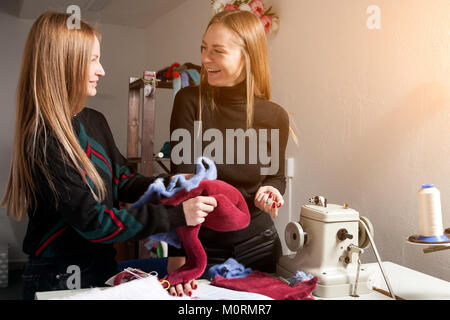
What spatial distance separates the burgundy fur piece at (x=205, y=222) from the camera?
121 cm

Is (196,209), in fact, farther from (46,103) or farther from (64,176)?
(46,103)

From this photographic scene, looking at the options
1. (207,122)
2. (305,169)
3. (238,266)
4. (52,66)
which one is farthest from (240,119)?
(52,66)

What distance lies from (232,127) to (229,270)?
0.44 m

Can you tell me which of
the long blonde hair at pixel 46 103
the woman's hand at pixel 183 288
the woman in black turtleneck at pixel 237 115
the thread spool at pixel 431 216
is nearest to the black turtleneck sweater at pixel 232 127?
the woman in black turtleneck at pixel 237 115

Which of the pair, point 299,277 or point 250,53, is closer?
point 299,277

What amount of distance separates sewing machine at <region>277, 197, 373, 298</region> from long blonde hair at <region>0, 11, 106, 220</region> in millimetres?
600

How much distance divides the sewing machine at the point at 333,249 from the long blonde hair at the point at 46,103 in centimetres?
60

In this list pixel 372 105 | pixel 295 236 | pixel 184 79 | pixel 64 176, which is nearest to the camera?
→ pixel 64 176

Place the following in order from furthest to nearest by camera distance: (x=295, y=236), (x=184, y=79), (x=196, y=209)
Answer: (x=184, y=79)
(x=295, y=236)
(x=196, y=209)

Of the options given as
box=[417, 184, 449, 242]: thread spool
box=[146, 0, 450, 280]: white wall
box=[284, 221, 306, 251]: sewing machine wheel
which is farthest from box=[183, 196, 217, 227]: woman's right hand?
box=[417, 184, 449, 242]: thread spool

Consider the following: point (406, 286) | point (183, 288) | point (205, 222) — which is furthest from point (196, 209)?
point (406, 286)

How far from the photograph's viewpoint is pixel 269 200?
57.0 inches

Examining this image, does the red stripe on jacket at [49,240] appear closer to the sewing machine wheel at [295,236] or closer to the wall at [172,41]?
the wall at [172,41]
